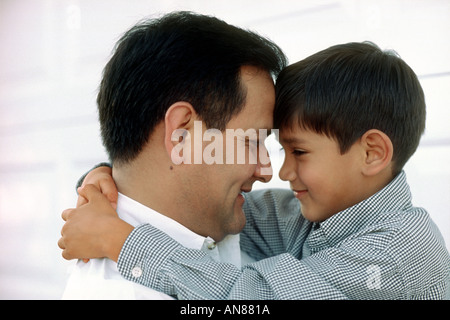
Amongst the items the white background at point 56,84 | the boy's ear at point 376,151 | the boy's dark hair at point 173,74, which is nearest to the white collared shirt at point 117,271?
the boy's dark hair at point 173,74

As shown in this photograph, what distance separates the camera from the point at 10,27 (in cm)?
240

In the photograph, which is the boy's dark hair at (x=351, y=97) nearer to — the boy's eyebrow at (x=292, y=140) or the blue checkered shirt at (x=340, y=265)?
the boy's eyebrow at (x=292, y=140)

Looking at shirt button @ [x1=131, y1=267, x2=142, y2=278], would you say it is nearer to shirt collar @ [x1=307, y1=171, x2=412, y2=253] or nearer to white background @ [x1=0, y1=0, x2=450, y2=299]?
shirt collar @ [x1=307, y1=171, x2=412, y2=253]

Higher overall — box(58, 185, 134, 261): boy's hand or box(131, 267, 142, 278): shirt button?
box(58, 185, 134, 261): boy's hand

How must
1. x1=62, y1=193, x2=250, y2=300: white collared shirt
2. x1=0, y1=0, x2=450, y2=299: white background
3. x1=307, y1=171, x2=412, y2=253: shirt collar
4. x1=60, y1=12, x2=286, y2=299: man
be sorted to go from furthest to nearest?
1. x1=0, y1=0, x2=450, y2=299: white background
2. x1=307, y1=171, x2=412, y2=253: shirt collar
3. x1=60, y1=12, x2=286, y2=299: man
4. x1=62, y1=193, x2=250, y2=300: white collared shirt

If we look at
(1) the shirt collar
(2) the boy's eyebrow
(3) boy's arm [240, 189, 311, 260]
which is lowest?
(3) boy's arm [240, 189, 311, 260]

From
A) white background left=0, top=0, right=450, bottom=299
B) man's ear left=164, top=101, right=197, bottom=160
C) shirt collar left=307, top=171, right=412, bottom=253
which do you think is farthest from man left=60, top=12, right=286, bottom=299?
white background left=0, top=0, right=450, bottom=299

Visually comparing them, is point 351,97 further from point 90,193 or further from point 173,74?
point 90,193

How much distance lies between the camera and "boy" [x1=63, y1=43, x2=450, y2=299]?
0.96 meters

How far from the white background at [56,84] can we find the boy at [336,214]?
2.08ft

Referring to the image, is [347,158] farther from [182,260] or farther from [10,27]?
[10,27]

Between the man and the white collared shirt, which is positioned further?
the man

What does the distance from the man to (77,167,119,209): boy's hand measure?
0.02 metres

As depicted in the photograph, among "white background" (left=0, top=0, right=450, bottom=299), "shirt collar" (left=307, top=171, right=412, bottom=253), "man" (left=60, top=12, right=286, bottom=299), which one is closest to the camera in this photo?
"man" (left=60, top=12, right=286, bottom=299)
